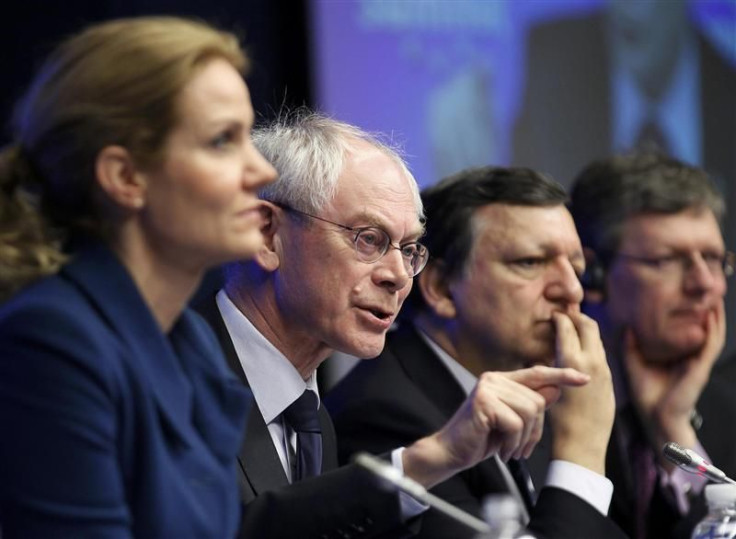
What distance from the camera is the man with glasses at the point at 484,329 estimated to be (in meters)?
2.42

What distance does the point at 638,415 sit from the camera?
3082mm

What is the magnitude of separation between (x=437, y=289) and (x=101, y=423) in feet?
4.77

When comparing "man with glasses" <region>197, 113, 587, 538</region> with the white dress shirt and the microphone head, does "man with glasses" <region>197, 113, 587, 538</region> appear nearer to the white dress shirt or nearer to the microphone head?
the white dress shirt

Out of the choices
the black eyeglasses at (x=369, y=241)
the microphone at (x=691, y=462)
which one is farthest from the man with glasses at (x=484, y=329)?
the microphone at (x=691, y=462)

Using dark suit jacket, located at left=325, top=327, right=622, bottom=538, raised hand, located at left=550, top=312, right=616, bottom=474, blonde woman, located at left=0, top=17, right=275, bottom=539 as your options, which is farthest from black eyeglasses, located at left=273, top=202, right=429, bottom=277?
blonde woman, located at left=0, top=17, right=275, bottom=539

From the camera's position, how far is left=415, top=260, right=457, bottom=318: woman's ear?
274 centimetres

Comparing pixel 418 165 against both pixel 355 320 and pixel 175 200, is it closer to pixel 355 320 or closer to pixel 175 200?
pixel 355 320

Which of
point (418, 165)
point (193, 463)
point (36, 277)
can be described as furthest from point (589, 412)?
point (418, 165)

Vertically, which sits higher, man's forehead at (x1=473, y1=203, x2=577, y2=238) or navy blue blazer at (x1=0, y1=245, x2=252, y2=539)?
navy blue blazer at (x1=0, y1=245, x2=252, y2=539)

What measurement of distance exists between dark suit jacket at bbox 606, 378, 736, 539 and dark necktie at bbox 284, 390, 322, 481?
0.87 metres

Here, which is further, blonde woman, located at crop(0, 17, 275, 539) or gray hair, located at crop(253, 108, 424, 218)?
gray hair, located at crop(253, 108, 424, 218)

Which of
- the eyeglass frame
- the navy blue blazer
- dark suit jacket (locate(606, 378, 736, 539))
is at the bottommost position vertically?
dark suit jacket (locate(606, 378, 736, 539))

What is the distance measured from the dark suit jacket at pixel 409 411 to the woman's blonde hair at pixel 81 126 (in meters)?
0.95

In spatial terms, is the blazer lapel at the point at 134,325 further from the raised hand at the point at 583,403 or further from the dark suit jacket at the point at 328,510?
the raised hand at the point at 583,403
